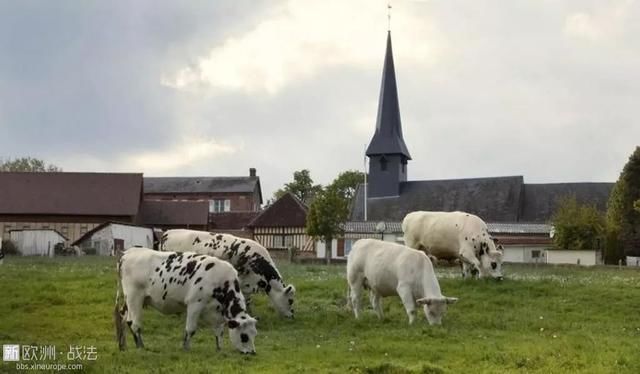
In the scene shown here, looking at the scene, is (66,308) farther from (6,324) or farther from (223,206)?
(223,206)

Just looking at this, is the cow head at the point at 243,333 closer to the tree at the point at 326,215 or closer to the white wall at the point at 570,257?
the white wall at the point at 570,257

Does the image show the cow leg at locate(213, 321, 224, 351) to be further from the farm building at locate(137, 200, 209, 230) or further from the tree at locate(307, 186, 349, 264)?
the farm building at locate(137, 200, 209, 230)

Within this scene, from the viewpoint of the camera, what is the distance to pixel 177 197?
370ft

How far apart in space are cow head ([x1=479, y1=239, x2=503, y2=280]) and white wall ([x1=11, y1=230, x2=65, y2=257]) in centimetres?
4239

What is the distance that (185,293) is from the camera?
14.3 metres

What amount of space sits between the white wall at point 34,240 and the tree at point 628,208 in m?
42.8

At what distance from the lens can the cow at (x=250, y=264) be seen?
19250 mm

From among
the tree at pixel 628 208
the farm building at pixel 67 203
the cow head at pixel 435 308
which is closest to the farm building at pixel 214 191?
the farm building at pixel 67 203

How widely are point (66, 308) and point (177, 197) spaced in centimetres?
9449

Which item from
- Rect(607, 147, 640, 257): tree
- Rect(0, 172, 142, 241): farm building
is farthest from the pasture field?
Rect(0, 172, 142, 241): farm building

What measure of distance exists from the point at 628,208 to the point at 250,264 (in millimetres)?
51459

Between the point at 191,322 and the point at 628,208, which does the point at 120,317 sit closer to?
the point at 191,322

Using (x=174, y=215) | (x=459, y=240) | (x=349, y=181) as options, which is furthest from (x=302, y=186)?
(x=459, y=240)

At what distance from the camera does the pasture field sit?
12.4 meters
